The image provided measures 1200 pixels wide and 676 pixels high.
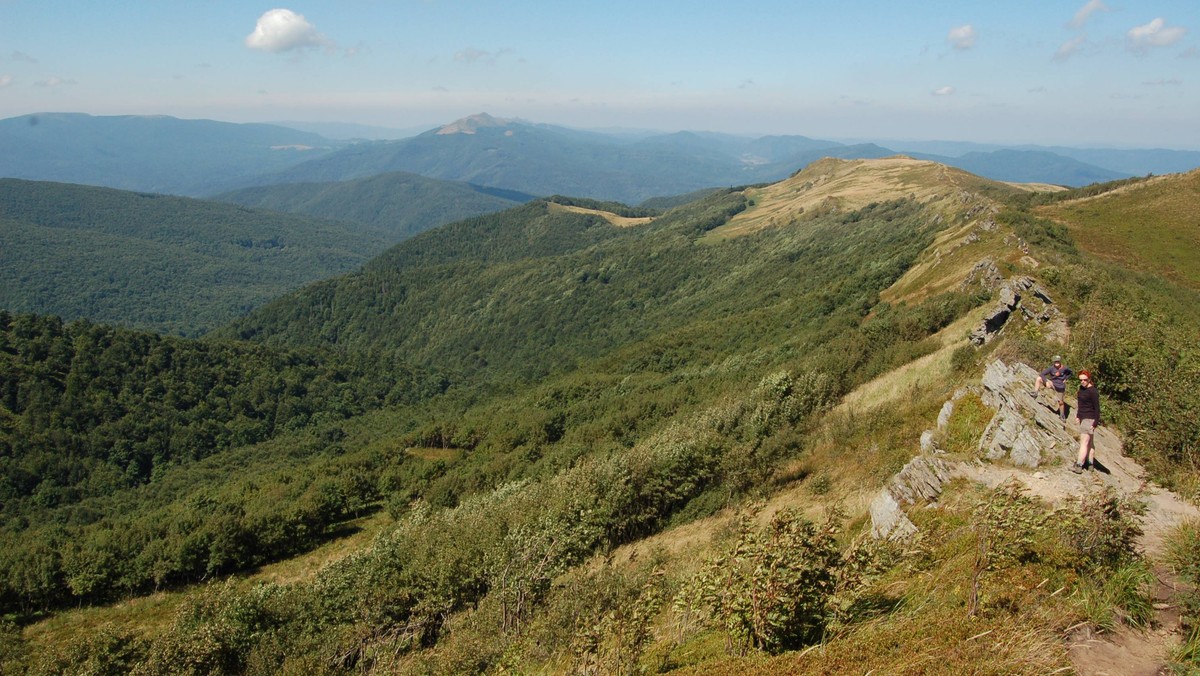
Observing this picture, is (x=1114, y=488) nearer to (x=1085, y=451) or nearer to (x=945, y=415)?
(x=1085, y=451)

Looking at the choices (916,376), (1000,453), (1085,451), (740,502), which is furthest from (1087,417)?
(916,376)

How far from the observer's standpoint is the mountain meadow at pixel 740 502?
34.4 ft

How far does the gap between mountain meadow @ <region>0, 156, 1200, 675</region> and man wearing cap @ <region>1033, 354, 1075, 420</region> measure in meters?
0.58

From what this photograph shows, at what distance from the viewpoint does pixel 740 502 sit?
31359mm

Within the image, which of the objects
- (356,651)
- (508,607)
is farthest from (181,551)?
(508,607)

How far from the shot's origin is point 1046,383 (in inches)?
821

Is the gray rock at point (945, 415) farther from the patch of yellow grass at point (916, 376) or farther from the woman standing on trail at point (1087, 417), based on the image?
the patch of yellow grass at point (916, 376)

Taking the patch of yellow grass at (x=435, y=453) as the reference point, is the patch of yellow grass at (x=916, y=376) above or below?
above

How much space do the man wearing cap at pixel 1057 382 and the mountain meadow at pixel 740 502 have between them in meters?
0.58

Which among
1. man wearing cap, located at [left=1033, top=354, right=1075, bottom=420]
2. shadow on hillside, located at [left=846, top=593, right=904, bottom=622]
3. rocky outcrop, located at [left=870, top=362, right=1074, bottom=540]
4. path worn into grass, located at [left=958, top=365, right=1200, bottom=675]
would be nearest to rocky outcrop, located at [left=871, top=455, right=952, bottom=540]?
rocky outcrop, located at [left=870, top=362, right=1074, bottom=540]

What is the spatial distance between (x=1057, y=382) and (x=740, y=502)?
16.1m

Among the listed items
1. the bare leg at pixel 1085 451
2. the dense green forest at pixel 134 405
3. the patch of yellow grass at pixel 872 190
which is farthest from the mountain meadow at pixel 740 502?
the patch of yellow grass at pixel 872 190

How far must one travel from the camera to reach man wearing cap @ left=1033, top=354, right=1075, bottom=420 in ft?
64.0

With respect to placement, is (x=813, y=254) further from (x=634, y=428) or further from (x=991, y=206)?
(x=634, y=428)
